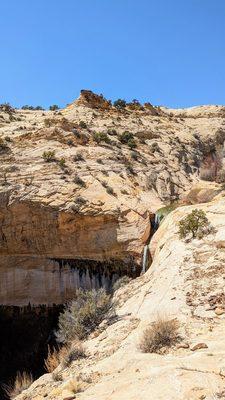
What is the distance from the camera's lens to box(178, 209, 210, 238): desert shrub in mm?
14242

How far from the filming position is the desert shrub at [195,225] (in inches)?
561

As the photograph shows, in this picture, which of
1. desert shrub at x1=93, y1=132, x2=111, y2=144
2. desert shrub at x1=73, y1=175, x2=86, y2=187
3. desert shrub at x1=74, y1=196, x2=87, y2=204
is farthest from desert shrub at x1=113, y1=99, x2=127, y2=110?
desert shrub at x1=74, y1=196, x2=87, y2=204

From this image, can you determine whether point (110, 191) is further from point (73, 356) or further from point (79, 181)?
point (73, 356)

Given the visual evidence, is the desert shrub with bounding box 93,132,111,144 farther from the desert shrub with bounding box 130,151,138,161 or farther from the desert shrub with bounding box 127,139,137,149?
the desert shrub with bounding box 130,151,138,161

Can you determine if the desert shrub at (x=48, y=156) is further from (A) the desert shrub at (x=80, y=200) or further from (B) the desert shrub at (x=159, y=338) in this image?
(B) the desert shrub at (x=159, y=338)

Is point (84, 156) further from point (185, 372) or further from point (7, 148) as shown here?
point (185, 372)

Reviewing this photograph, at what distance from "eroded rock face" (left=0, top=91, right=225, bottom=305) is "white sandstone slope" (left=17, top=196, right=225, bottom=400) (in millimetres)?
4987

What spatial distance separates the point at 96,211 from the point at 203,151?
49.5 feet

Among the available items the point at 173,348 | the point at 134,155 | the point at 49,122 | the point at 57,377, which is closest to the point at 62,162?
the point at 134,155

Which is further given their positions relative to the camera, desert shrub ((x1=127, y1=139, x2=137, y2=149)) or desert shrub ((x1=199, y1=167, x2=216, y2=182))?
desert shrub ((x1=127, y1=139, x2=137, y2=149))

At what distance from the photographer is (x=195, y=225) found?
1447cm

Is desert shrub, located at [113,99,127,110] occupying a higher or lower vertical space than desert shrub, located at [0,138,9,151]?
higher

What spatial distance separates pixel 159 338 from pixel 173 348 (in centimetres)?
36

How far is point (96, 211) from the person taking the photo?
2039 centimetres
